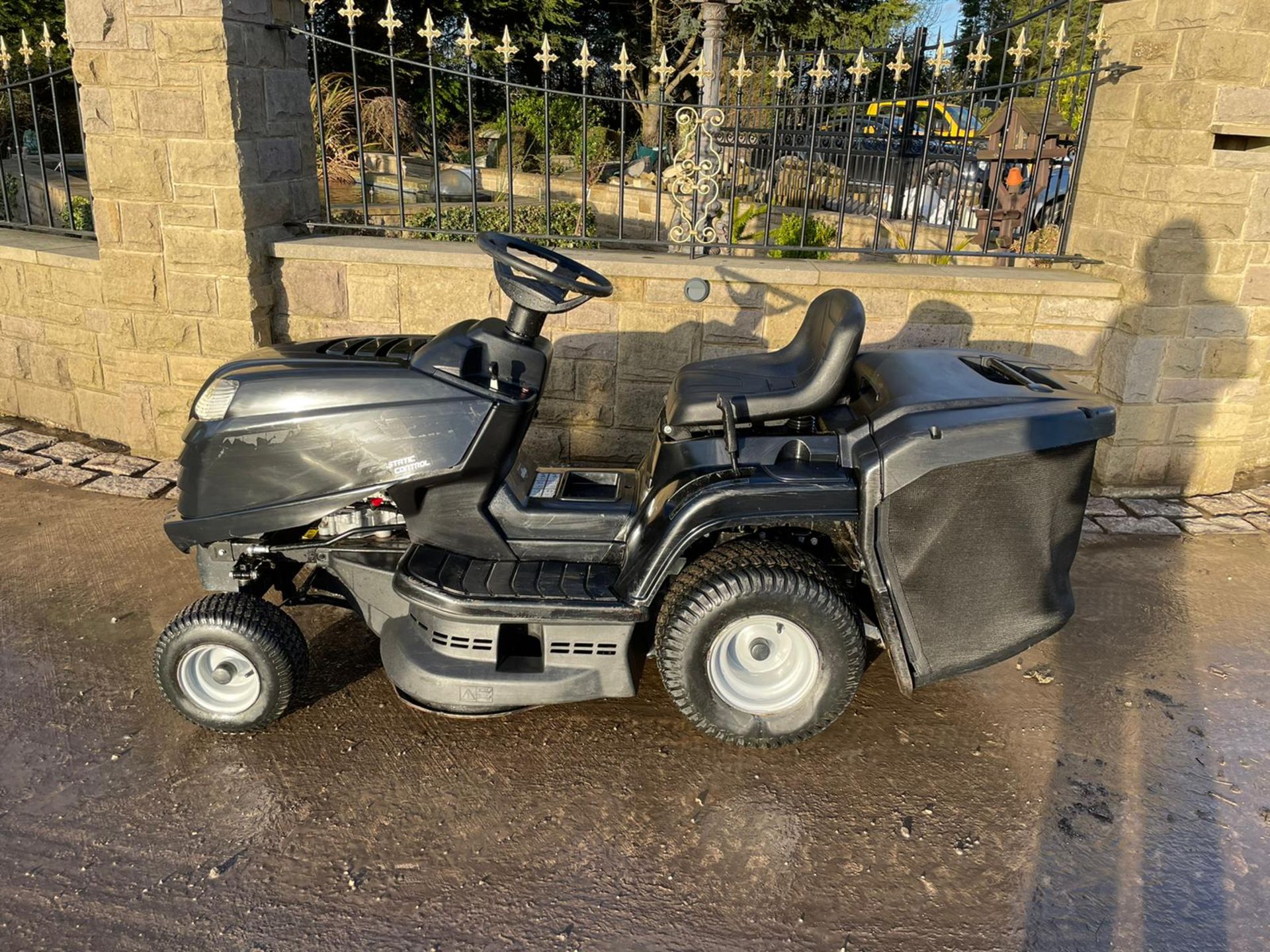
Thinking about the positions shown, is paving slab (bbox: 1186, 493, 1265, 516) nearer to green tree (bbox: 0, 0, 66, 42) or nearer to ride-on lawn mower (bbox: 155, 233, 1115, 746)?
ride-on lawn mower (bbox: 155, 233, 1115, 746)

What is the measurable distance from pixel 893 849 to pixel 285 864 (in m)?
1.70

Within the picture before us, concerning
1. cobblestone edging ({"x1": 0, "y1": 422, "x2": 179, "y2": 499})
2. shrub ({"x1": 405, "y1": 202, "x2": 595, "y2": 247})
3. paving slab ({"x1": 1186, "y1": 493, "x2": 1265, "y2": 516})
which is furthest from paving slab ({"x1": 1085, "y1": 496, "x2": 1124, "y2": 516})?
cobblestone edging ({"x1": 0, "y1": 422, "x2": 179, "y2": 499})

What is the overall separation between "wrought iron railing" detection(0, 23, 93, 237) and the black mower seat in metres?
3.61

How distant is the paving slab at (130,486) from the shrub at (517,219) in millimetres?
2169

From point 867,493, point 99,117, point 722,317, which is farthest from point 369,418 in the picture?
point 99,117

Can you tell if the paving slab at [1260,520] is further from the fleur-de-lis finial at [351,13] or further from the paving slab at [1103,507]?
the fleur-de-lis finial at [351,13]

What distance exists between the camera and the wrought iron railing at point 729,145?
5.18m

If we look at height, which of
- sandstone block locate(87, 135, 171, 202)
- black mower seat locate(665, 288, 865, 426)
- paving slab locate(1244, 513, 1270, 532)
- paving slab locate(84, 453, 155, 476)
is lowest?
paving slab locate(84, 453, 155, 476)

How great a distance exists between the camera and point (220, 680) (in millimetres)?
3242

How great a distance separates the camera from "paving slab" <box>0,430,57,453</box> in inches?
225

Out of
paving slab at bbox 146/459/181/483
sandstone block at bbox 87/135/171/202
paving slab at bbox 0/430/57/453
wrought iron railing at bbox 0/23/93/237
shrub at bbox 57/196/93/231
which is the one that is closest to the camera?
sandstone block at bbox 87/135/171/202

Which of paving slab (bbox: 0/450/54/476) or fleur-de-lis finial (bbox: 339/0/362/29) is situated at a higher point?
fleur-de-lis finial (bbox: 339/0/362/29)

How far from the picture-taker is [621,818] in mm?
2939

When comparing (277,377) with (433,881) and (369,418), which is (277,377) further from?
(433,881)
